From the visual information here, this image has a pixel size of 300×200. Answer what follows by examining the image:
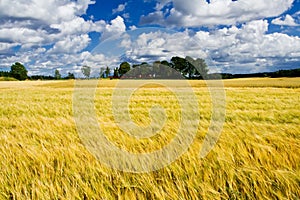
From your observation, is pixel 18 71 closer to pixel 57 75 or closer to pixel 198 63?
pixel 57 75

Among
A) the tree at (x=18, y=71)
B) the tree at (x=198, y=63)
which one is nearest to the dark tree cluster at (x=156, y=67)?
the tree at (x=198, y=63)

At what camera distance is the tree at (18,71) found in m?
102

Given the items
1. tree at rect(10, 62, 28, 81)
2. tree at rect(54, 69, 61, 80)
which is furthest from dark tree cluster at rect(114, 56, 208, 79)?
tree at rect(54, 69, 61, 80)

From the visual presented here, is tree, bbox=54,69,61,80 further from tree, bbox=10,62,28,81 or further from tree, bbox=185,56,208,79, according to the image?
tree, bbox=185,56,208,79

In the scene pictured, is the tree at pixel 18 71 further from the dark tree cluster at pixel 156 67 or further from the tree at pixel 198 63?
the tree at pixel 198 63

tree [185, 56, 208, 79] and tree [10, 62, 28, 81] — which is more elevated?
tree [10, 62, 28, 81]

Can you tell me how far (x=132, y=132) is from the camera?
448cm

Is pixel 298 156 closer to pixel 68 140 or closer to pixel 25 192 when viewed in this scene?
pixel 25 192

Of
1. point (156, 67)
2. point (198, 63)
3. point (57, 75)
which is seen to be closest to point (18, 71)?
point (57, 75)

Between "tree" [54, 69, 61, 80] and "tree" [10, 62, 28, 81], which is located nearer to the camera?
"tree" [10, 62, 28, 81]

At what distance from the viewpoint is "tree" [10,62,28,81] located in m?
102

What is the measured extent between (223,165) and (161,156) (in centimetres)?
71

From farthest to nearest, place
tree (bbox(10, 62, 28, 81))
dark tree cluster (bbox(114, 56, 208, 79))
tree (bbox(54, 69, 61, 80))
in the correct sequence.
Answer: tree (bbox(54, 69, 61, 80))
tree (bbox(10, 62, 28, 81))
dark tree cluster (bbox(114, 56, 208, 79))

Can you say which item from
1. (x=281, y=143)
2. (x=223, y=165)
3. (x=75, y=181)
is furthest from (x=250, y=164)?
(x=75, y=181)
